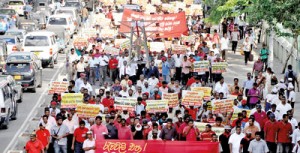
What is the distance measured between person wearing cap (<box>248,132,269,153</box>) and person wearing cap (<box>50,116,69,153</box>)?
4.41 m

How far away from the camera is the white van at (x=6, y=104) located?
110 feet

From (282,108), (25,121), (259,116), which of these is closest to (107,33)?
(25,121)

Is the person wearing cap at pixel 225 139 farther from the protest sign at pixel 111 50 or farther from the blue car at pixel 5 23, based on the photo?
the blue car at pixel 5 23

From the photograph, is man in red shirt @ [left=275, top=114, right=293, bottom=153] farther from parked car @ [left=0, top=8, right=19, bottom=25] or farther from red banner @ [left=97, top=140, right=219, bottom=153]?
parked car @ [left=0, top=8, right=19, bottom=25]

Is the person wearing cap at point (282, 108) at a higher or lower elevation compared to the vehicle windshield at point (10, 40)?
higher

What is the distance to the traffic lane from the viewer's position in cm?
3303

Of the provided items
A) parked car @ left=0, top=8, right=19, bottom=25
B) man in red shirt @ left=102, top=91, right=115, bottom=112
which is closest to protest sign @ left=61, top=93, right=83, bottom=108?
man in red shirt @ left=102, top=91, right=115, bottom=112

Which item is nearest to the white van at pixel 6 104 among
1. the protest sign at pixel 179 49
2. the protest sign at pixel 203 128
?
the protest sign at pixel 203 128

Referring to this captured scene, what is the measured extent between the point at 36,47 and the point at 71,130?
21608 mm

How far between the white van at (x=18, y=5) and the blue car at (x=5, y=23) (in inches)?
361

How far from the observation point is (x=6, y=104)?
1330 inches

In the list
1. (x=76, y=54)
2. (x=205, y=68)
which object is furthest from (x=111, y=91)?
(x=76, y=54)

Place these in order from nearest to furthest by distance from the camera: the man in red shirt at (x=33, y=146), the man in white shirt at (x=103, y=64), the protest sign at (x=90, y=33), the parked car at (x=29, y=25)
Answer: the man in red shirt at (x=33, y=146) → the man in white shirt at (x=103, y=64) → the protest sign at (x=90, y=33) → the parked car at (x=29, y=25)

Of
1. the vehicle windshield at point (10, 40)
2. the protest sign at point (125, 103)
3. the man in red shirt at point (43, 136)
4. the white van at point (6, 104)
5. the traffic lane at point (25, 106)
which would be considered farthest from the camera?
the vehicle windshield at point (10, 40)
